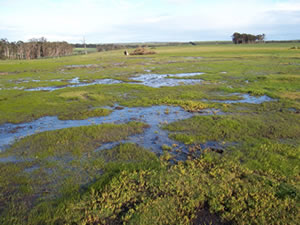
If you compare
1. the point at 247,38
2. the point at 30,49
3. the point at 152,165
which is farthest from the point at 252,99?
the point at 247,38

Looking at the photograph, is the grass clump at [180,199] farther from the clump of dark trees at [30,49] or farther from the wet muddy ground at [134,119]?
the clump of dark trees at [30,49]

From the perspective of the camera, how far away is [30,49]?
111 metres

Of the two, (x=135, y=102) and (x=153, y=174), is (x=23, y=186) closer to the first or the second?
(x=153, y=174)

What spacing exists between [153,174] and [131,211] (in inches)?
72.3

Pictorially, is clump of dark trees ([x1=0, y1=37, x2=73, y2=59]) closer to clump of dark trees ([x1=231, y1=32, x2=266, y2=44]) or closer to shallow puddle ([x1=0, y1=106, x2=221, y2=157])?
shallow puddle ([x1=0, y1=106, x2=221, y2=157])

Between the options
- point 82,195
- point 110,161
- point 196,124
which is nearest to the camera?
point 82,195

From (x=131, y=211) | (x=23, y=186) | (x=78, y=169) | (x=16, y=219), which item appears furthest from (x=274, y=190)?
(x=23, y=186)

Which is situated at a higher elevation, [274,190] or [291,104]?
[291,104]

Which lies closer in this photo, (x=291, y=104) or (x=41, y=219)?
(x=41, y=219)

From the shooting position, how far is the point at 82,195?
20.5ft

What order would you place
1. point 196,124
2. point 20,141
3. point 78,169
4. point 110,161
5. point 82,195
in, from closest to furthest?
point 82,195
point 78,169
point 110,161
point 20,141
point 196,124

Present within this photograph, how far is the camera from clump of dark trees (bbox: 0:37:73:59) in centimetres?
10594

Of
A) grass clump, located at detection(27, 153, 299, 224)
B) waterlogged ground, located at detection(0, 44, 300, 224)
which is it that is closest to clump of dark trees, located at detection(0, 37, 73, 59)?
waterlogged ground, located at detection(0, 44, 300, 224)

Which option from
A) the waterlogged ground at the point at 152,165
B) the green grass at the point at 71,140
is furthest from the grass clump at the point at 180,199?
the green grass at the point at 71,140
